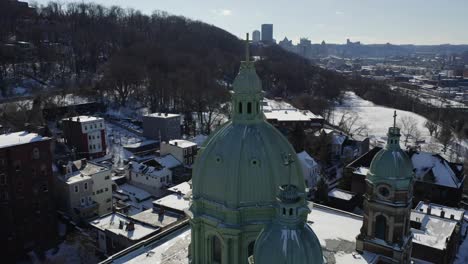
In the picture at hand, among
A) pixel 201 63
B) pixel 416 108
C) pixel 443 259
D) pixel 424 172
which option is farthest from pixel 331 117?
pixel 443 259

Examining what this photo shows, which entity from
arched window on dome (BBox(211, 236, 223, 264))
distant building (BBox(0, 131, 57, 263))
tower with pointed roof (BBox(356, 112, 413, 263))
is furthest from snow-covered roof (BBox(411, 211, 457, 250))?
distant building (BBox(0, 131, 57, 263))

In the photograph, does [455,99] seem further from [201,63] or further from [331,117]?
[201,63]

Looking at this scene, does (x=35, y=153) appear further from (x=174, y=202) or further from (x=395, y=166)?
(x=395, y=166)

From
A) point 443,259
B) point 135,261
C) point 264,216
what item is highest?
point 264,216

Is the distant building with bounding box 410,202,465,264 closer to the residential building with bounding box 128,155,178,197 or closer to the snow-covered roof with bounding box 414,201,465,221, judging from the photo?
the snow-covered roof with bounding box 414,201,465,221

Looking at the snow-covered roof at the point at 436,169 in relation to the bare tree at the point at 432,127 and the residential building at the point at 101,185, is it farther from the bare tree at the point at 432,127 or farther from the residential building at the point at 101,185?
the bare tree at the point at 432,127

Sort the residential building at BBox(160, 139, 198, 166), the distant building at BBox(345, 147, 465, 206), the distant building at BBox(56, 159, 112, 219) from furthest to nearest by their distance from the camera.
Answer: the residential building at BBox(160, 139, 198, 166), the distant building at BBox(345, 147, 465, 206), the distant building at BBox(56, 159, 112, 219)

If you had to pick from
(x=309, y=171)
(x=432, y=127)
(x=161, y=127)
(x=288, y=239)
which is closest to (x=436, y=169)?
(x=309, y=171)
